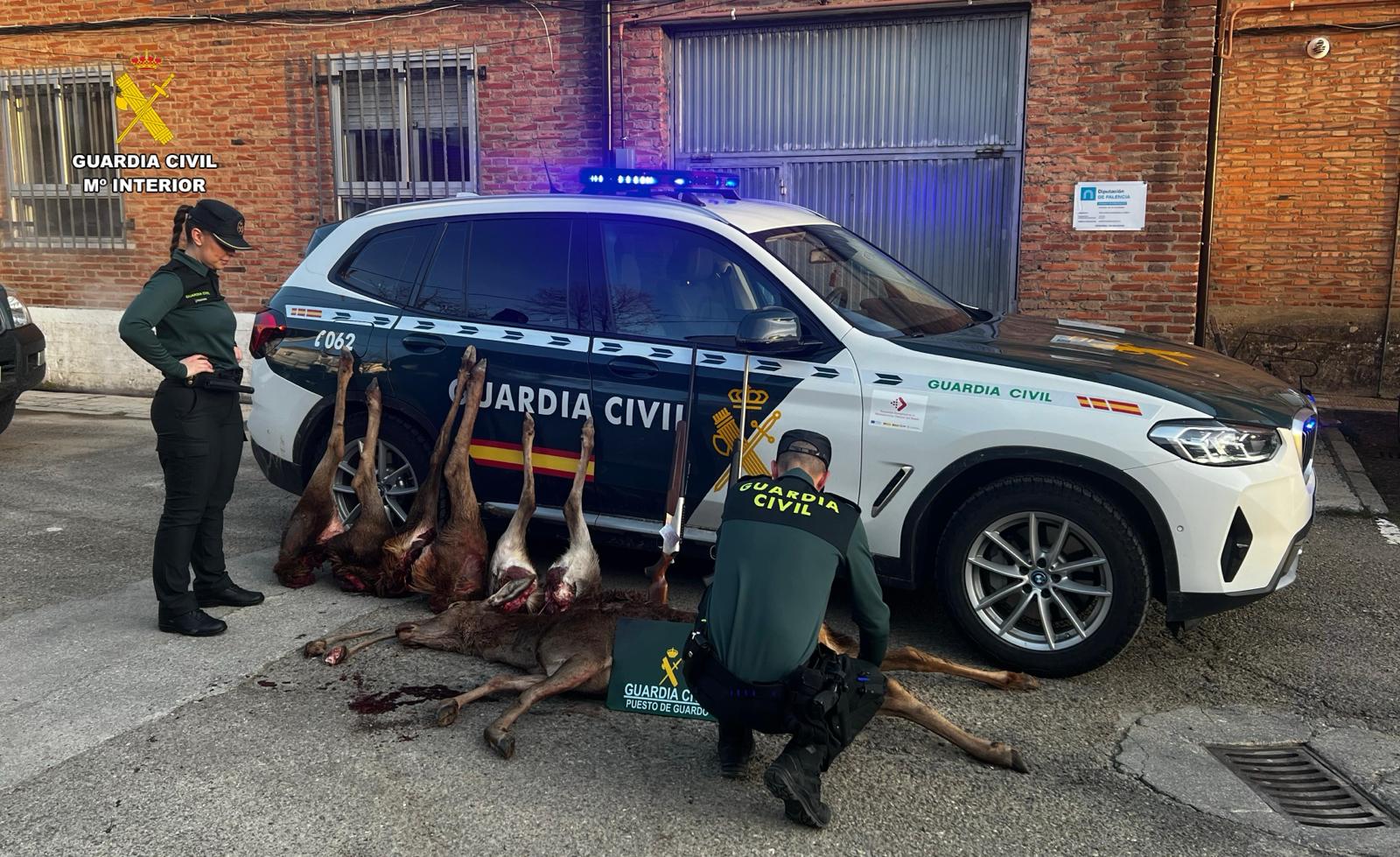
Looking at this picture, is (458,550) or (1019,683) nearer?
(1019,683)

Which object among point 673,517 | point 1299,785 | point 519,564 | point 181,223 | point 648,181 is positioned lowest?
point 1299,785

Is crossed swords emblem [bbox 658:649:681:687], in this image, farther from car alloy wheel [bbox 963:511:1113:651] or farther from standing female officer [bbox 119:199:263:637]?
standing female officer [bbox 119:199:263:637]

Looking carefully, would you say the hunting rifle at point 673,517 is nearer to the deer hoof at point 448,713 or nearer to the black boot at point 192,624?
the deer hoof at point 448,713

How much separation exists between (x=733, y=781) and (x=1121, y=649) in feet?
5.80

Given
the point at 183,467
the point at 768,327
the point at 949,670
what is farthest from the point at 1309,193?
the point at 183,467

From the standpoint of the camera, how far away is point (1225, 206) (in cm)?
1119

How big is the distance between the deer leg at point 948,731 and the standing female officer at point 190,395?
299 centimetres

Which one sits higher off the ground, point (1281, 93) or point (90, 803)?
point (1281, 93)

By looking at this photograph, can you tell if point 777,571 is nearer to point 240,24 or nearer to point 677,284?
point 677,284

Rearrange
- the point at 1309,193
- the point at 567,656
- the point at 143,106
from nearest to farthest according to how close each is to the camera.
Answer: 1. the point at 567,656
2. the point at 1309,193
3. the point at 143,106

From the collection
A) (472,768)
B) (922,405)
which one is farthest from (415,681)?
(922,405)

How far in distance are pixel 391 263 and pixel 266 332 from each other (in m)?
0.72

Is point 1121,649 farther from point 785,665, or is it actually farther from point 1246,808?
point 785,665

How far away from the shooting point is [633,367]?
5.45m
